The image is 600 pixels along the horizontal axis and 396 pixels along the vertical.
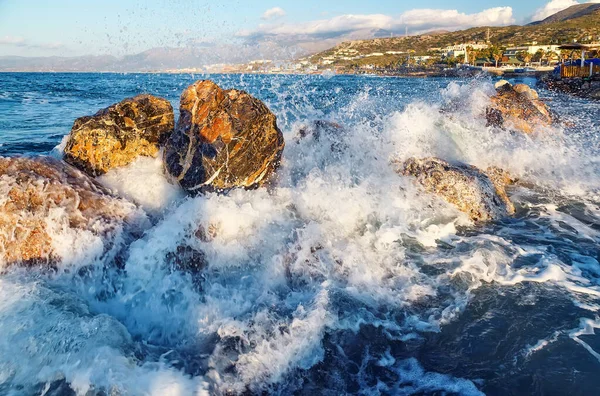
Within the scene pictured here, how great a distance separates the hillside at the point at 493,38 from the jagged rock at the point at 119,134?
110 meters

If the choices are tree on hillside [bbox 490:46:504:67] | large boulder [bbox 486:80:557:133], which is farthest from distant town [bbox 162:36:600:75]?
large boulder [bbox 486:80:557:133]

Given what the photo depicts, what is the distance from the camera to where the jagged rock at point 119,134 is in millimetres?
6980

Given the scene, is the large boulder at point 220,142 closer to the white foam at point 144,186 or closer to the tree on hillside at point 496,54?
the white foam at point 144,186

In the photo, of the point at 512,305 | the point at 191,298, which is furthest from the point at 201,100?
the point at 512,305

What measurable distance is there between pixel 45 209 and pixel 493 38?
554ft

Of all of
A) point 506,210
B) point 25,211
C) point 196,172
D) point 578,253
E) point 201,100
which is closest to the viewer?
point 25,211

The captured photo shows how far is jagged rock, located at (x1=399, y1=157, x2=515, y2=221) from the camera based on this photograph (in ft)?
24.1

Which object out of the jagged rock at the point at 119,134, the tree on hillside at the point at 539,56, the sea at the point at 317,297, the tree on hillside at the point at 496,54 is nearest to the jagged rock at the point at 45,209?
the sea at the point at 317,297

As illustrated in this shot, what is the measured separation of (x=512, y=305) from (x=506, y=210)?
3.61 m

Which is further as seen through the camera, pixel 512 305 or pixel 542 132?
pixel 542 132

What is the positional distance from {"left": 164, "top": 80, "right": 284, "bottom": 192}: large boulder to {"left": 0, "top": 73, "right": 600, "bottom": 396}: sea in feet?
1.18

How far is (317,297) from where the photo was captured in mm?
4609

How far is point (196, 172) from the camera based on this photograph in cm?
665

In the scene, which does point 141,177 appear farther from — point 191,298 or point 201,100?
point 191,298
